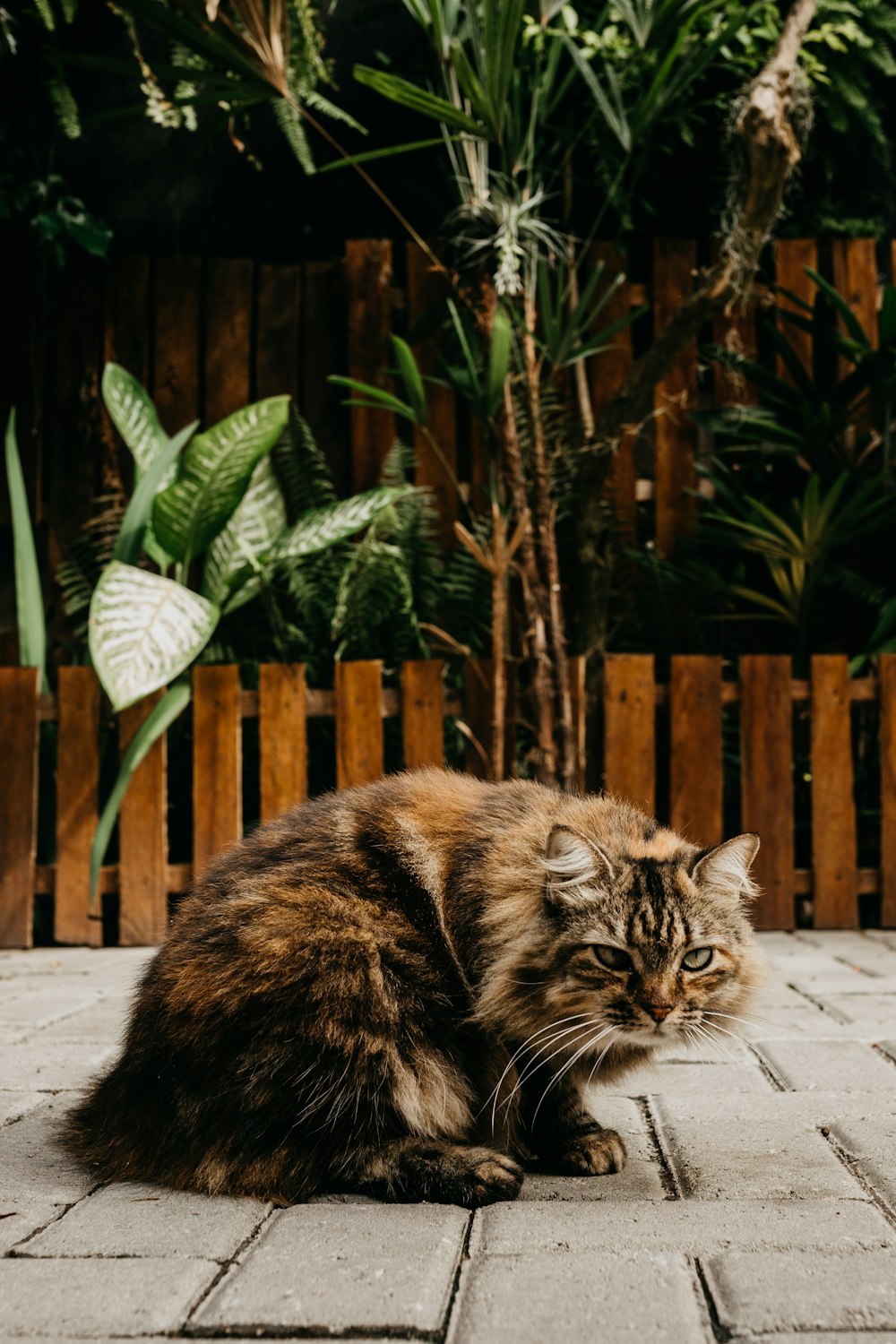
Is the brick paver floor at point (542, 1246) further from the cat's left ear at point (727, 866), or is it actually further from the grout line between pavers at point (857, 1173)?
the cat's left ear at point (727, 866)

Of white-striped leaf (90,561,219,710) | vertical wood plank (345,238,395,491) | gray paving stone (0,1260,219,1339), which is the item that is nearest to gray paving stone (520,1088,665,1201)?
gray paving stone (0,1260,219,1339)

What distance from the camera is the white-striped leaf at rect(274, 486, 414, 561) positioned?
439 centimetres

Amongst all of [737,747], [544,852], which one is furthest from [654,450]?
[544,852]

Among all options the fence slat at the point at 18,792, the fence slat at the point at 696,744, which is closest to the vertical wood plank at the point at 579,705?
the fence slat at the point at 696,744

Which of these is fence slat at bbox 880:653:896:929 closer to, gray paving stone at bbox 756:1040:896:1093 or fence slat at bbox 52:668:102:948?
gray paving stone at bbox 756:1040:896:1093

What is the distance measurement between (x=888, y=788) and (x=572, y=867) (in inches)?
124

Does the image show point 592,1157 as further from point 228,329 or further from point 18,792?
point 228,329

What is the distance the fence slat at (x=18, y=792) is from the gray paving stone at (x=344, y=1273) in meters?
2.92

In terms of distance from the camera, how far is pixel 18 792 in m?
4.34

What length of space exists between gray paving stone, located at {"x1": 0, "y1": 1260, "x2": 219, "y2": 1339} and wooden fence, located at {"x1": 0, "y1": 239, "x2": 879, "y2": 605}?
175 inches

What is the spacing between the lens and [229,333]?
5684mm

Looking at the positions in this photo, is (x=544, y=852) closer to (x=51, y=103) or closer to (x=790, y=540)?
(x=790, y=540)

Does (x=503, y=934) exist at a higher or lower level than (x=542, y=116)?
lower

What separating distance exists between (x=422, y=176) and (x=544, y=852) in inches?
210
